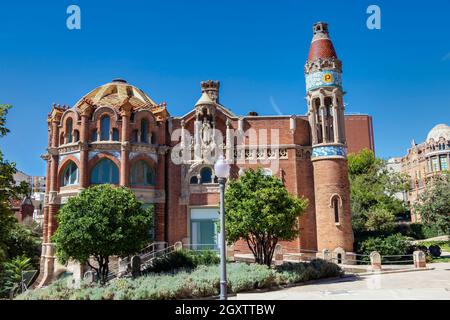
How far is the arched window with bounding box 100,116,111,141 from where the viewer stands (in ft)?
106

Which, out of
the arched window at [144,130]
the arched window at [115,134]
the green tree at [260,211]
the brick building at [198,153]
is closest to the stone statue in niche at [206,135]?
the brick building at [198,153]

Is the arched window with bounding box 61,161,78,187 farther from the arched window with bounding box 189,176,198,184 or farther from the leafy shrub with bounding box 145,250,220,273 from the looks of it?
the leafy shrub with bounding box 145,250,220,273

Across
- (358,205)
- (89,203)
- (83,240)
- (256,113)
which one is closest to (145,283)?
(83,240)

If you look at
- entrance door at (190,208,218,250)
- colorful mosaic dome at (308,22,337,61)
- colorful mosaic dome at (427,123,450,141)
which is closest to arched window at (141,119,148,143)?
entrance door at (190,208,218,250)

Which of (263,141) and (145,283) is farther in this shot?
(263,141)

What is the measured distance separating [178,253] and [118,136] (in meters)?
11.0

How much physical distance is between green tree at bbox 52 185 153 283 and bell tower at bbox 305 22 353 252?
44.1 ft

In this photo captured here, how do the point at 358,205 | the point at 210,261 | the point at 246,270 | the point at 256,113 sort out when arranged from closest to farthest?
the point at 246,270 < the point at 210,261 < the point at 256,113 < the point at 358,205

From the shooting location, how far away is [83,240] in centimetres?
2180

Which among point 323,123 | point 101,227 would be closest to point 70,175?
point 101,227

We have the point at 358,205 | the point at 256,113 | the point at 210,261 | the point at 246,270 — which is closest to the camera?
the point at 246,270

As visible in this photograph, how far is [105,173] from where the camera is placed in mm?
31812

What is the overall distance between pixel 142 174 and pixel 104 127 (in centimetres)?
442
